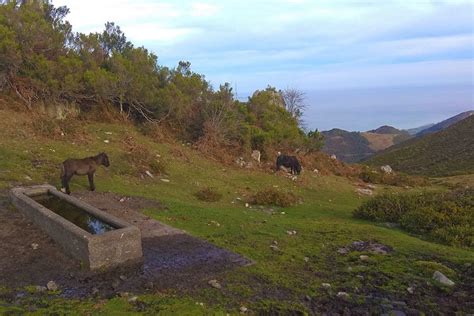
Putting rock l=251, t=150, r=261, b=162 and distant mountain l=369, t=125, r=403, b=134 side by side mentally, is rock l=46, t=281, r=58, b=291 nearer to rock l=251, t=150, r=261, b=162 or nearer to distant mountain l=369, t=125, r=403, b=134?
rock l=251, t=150, r=261, b=162

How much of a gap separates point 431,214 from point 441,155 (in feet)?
155

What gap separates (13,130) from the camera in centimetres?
1605

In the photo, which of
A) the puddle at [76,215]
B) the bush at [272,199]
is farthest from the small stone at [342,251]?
the bush at [272,199]

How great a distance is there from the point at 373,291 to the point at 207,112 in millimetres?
17652

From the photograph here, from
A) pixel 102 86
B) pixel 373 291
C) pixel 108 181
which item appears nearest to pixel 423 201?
pixel 373 291

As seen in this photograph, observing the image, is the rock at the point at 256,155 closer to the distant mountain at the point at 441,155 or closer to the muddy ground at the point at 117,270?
the muddy ground at the point at 117,270

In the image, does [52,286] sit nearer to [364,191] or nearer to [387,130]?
[364,191]

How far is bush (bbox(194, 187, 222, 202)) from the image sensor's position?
13.9m

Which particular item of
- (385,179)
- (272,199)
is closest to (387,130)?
(385,179)

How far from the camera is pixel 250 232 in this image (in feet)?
30.8

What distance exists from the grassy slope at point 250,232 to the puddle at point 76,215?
195 cm

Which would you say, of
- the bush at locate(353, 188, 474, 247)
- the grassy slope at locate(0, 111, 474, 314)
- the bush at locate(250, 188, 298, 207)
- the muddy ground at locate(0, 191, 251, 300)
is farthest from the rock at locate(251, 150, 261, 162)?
the muddy ground at locate(0, 191, 251, 300)

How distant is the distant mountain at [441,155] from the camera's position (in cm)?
4544

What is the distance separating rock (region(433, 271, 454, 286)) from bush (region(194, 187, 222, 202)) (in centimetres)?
820
